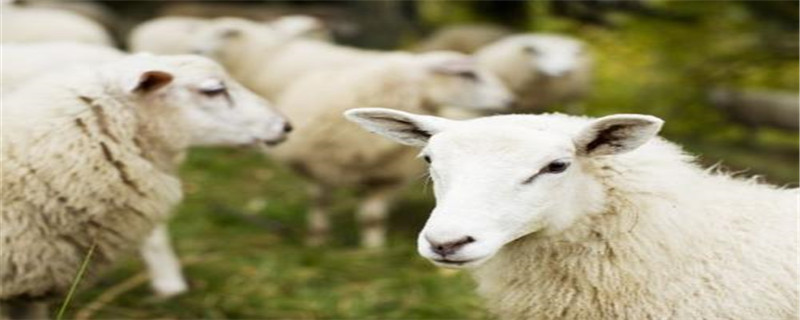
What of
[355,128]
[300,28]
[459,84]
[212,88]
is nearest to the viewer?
[212,88]

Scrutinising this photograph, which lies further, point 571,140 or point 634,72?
point 634,72

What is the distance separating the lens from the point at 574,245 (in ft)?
8.91

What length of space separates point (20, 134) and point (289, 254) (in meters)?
2.14

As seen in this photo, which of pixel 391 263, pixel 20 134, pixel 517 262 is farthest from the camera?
pixel 391 263

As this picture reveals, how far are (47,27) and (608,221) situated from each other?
4.40 metres

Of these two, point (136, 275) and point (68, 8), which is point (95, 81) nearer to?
point (136, 275)

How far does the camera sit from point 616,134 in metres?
2.56

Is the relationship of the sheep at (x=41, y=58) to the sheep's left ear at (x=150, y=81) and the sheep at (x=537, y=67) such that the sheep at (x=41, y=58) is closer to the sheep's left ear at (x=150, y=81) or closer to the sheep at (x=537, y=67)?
the sheep's left ear at (x=150, y=81)

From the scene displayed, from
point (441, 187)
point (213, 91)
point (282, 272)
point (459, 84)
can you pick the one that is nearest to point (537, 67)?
point (459, 84)

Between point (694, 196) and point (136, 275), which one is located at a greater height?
point (694, 196)

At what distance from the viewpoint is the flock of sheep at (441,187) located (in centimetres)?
250

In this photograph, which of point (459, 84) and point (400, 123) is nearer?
point (400, 123)

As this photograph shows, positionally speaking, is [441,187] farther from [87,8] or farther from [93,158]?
[87,8]

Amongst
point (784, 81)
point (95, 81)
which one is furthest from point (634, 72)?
point (95, 81)
